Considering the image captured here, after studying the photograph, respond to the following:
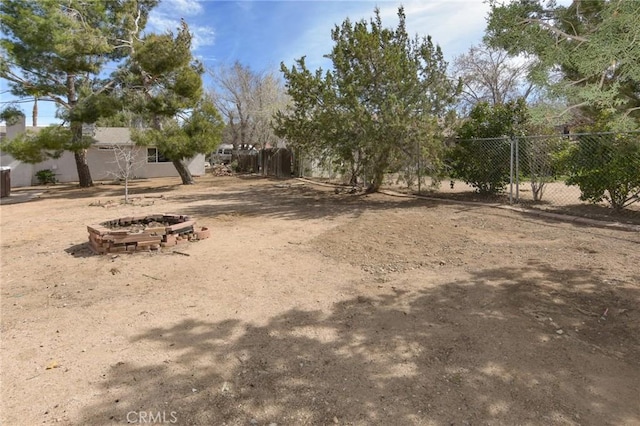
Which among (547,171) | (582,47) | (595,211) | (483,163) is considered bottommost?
(595,211)

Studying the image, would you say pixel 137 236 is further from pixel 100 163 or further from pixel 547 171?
pixel 100 163

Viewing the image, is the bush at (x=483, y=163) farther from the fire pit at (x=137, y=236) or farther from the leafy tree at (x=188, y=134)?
Result: the leafy tree at (x=188, y=134)

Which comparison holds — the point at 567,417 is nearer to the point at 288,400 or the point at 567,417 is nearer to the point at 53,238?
the point at 288,400

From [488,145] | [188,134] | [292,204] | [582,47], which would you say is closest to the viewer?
[582,47]

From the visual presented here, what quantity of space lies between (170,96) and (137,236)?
12.6 metres

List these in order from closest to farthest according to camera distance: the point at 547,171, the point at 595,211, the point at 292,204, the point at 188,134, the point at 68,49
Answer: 1. the point at 595,211
2. the point at 547,171
3. the point at 292,204
4. the point at 68,49
5. the point at 188,134

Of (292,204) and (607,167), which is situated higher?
(607,167)

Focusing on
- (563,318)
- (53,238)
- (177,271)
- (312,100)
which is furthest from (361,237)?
(312,100)

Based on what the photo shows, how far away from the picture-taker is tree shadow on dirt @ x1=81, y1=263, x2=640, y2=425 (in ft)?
7.29

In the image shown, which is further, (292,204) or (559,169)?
(292,204)

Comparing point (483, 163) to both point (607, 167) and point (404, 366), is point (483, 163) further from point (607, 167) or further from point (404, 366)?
point (404, 366)

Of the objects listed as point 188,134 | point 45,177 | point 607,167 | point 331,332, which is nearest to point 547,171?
point 607,167

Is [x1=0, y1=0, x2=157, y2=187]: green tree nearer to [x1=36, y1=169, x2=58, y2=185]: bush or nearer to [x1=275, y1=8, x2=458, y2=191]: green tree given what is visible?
[x1=36, y1=169, x2=58, y2=185]: bush

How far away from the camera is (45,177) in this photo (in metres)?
21.1
